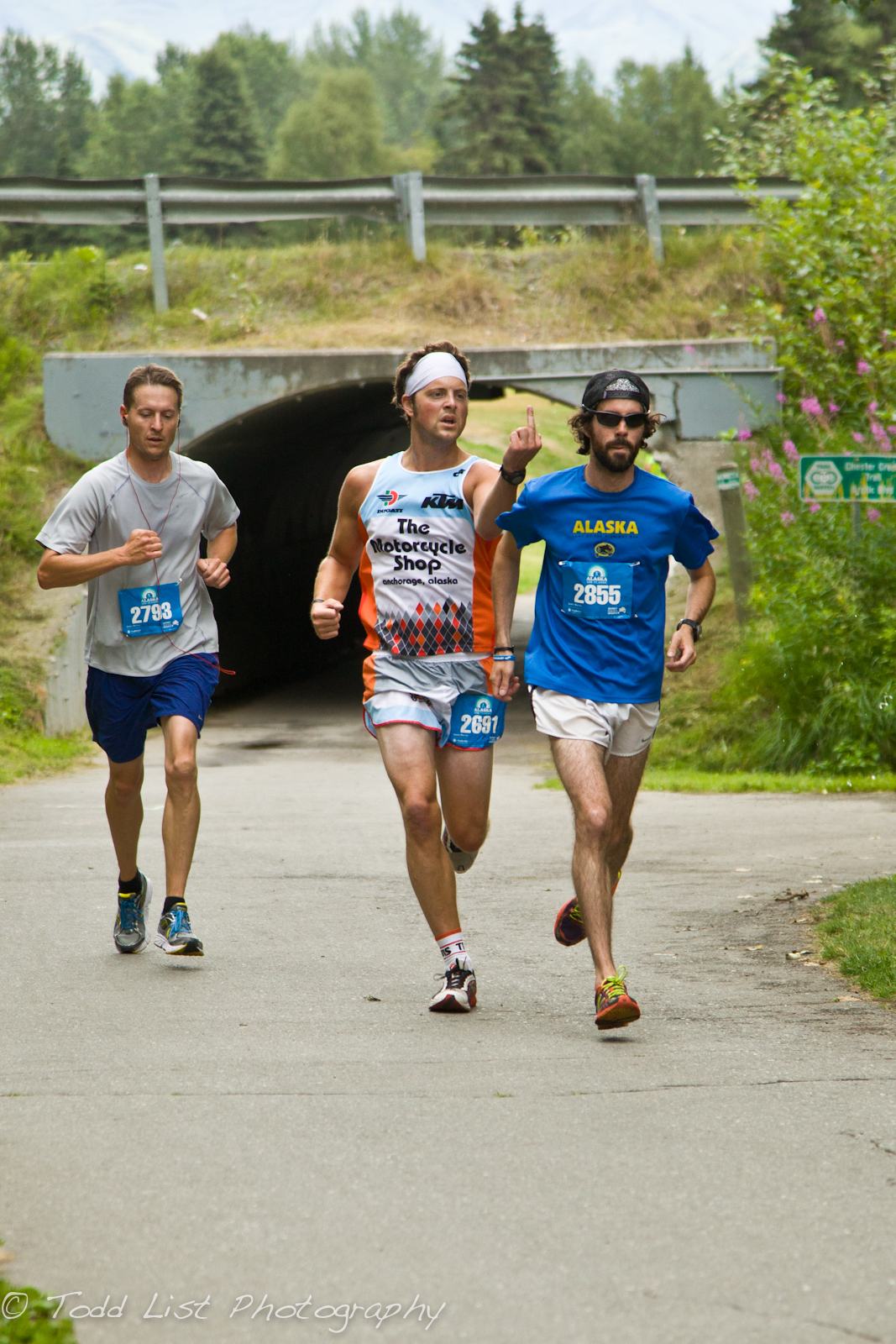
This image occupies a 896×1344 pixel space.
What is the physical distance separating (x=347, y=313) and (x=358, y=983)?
12213mm

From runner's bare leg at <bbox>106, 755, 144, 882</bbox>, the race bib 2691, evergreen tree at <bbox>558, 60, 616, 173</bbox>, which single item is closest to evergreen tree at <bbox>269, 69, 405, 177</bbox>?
evergreen tree at <bbox>558, 60, 616, 173</bbox>

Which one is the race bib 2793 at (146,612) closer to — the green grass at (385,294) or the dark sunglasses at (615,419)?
the dark sunglasses at (615,419)

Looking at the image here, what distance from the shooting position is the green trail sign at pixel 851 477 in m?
11.8

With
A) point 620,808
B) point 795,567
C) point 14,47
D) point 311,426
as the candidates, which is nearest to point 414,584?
point 620,808

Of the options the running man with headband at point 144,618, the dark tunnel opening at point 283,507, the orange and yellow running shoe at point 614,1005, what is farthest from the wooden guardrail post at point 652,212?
the orange and yellow running shoe at point 614,1005

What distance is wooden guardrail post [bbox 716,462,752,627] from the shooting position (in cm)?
1416

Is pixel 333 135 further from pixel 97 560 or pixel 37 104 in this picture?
pixel 97 560

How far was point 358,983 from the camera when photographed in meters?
5.76

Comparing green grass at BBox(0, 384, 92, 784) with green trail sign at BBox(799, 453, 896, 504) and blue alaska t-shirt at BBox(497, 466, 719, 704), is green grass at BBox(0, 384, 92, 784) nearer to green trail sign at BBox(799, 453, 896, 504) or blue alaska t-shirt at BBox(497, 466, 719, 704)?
green trail sign at BBox(799, 453, 896, 504)

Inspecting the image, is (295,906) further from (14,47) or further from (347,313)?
(14,47)

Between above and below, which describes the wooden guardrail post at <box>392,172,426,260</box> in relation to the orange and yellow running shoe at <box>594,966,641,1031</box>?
above

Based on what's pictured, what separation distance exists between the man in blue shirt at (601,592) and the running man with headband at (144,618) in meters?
1.32

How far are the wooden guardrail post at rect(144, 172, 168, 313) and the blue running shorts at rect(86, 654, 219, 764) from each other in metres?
10.7

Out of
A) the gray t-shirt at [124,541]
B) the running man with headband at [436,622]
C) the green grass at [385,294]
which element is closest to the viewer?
the running man with headband at [436,622]
